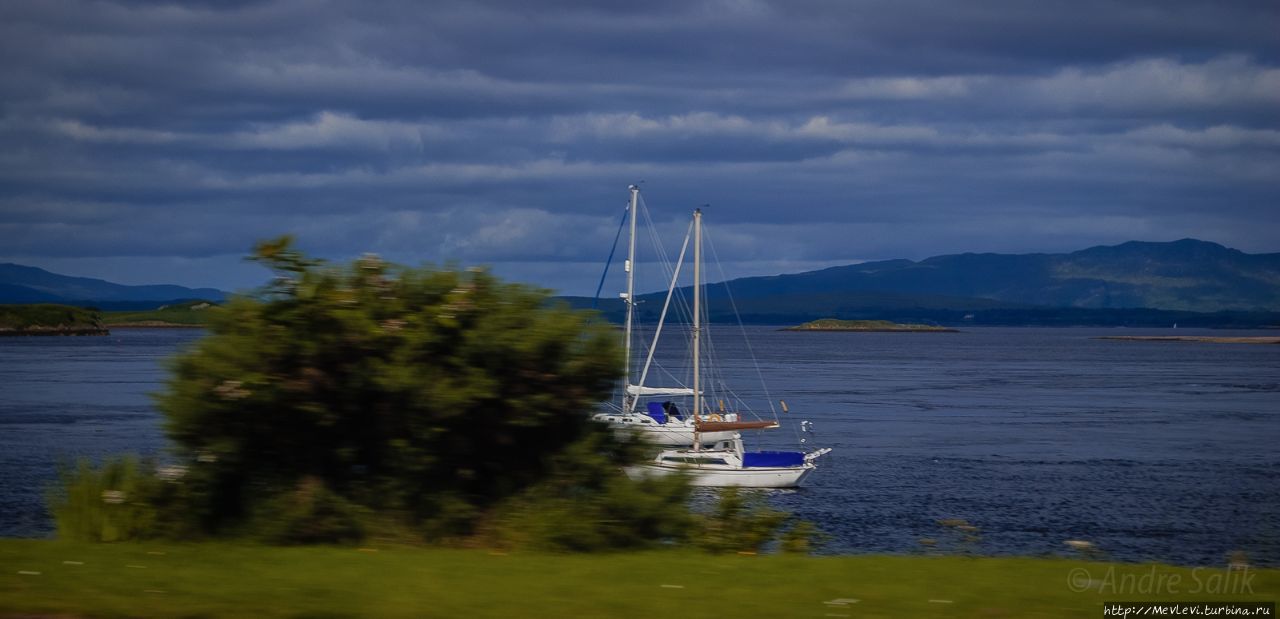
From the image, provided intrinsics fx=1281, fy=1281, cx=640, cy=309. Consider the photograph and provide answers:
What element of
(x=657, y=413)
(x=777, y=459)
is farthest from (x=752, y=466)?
(x=657, y=413)

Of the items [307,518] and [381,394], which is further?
[381,394]

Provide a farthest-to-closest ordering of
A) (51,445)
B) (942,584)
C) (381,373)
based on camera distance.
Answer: (51,445) < (381,373) < (942,584)

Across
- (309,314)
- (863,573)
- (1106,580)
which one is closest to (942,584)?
(863,573)

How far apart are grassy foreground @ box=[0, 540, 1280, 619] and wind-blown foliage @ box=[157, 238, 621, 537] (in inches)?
38.0

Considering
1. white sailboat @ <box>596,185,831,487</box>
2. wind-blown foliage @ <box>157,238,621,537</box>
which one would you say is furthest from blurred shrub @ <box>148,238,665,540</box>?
white sailboat @ <box>596,185,831,487</box>

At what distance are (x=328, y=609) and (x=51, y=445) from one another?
43.2 meters

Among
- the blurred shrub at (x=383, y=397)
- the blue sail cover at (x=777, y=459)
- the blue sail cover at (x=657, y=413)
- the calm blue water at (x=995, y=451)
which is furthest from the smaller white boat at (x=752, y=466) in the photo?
the blurred shrub at (x=383, y=397)

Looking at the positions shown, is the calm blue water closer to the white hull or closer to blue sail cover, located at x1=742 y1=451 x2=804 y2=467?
the white hull

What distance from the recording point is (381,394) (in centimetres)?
1184

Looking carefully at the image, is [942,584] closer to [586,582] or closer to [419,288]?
[586,582]

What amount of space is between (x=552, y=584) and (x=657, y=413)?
5190 centimetres

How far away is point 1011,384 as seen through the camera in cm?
10550

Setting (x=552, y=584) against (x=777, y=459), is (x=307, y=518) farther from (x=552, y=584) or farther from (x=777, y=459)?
(x=777, y=459)

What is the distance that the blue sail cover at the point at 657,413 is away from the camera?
5688cm
